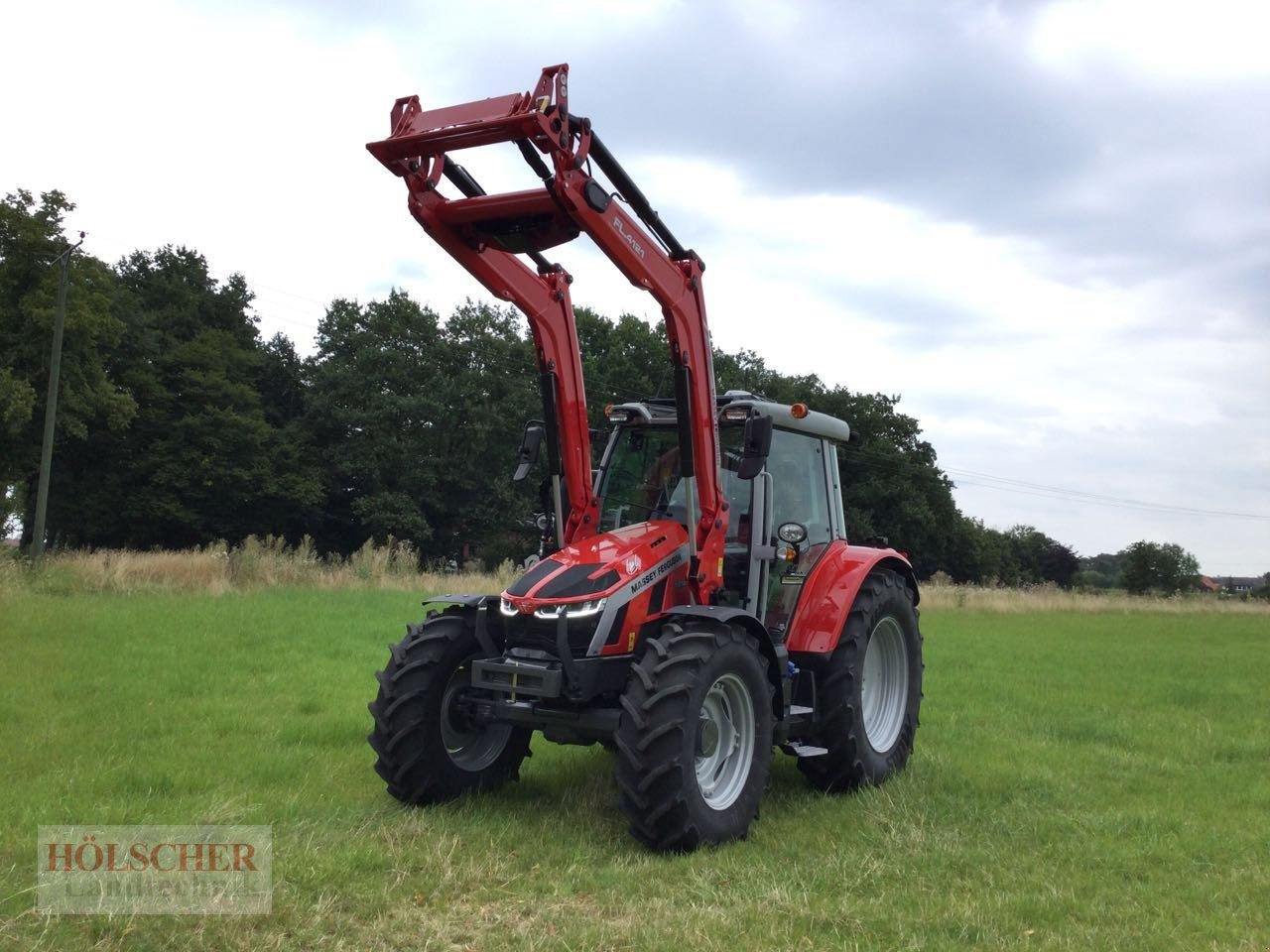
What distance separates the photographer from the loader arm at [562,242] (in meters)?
5.28

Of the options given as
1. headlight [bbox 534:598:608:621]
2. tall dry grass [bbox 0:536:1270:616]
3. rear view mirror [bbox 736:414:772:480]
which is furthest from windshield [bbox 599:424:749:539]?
tall dry grass [bbox 0:536:1270:616]

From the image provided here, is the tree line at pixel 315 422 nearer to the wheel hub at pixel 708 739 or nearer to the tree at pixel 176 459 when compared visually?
the tree at pixel 176 459

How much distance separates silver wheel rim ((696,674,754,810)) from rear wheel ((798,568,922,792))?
3.19ft

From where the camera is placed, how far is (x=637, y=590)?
19.3 ft

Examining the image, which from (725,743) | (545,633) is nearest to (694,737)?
(725,743)

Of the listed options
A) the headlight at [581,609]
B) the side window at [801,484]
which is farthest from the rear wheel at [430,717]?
the side window at [801,484]

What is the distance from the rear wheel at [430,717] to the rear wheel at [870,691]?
7.14 ft

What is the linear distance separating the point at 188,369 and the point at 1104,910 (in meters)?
38.9

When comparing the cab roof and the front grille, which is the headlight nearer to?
the front grille

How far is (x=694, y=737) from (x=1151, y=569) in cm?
5532

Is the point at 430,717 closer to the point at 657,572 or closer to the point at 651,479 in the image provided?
the point at 657,572

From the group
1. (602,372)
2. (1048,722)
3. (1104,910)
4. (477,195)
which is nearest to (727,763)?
(1104,910)

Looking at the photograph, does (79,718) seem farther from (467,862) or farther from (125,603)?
(125,603)

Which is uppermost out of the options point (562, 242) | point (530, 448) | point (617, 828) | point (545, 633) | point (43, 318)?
point (43, 318)
